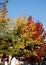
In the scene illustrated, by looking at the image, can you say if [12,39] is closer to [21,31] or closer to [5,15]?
[21,31]

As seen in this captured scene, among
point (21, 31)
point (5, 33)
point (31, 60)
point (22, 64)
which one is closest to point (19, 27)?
point (21, 31)

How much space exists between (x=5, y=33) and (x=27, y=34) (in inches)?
149

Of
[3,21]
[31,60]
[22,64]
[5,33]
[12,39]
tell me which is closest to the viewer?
[3,21]

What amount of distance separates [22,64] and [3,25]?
91.9ft

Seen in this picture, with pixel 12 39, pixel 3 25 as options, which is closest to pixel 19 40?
pixel 12 39

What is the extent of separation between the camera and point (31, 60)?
50.4m

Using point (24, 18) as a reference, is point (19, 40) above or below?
below

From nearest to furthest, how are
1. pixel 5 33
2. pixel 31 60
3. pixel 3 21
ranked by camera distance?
pixel 3 21, pixel 5 33, pixel 31 60

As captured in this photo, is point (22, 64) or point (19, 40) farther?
point (22, 64)

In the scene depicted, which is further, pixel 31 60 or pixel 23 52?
pixel 31 60

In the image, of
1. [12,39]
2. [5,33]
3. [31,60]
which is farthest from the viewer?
[31,60]

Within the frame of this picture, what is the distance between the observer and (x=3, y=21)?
31406 millimetres

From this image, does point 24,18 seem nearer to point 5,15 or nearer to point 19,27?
point 19,27

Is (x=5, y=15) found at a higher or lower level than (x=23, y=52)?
higher
